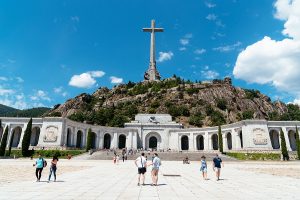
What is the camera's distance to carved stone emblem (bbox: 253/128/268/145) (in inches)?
1882

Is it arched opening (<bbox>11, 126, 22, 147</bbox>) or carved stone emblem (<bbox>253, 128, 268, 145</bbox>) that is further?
arched opening (<bbox>11, 126, 22, 147</bbox>)

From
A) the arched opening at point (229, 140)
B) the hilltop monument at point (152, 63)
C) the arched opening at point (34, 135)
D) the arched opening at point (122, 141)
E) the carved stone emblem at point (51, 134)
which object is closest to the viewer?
the carved stone emblem at point (51, 134)

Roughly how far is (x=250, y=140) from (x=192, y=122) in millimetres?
37530

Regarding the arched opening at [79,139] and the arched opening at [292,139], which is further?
the arched opening at [79,139]

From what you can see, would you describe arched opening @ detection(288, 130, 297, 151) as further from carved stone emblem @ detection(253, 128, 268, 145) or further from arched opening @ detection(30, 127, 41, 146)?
arched opening @ detection(30, 127, 41, 146)

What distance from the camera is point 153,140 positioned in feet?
215

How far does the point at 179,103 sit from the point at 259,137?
52.7m

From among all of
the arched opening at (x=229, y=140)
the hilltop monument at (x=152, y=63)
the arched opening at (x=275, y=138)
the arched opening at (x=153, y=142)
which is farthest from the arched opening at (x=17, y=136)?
the hilltop monument at (x=152, y=63)

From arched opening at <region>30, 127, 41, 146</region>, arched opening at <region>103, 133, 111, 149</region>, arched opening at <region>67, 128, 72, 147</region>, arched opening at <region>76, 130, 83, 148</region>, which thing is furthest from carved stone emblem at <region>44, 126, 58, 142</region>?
arched opening at <region>103, 133, 111, 149</region>

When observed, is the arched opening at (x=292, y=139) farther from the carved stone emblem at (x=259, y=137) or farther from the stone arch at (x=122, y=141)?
the stone arch at (x=122, y=141)

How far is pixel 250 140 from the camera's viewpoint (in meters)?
48.1

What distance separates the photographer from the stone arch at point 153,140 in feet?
213

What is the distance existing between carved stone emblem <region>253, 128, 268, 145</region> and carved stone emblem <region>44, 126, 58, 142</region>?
128 ft

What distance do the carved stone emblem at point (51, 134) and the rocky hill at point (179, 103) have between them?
3168cm
